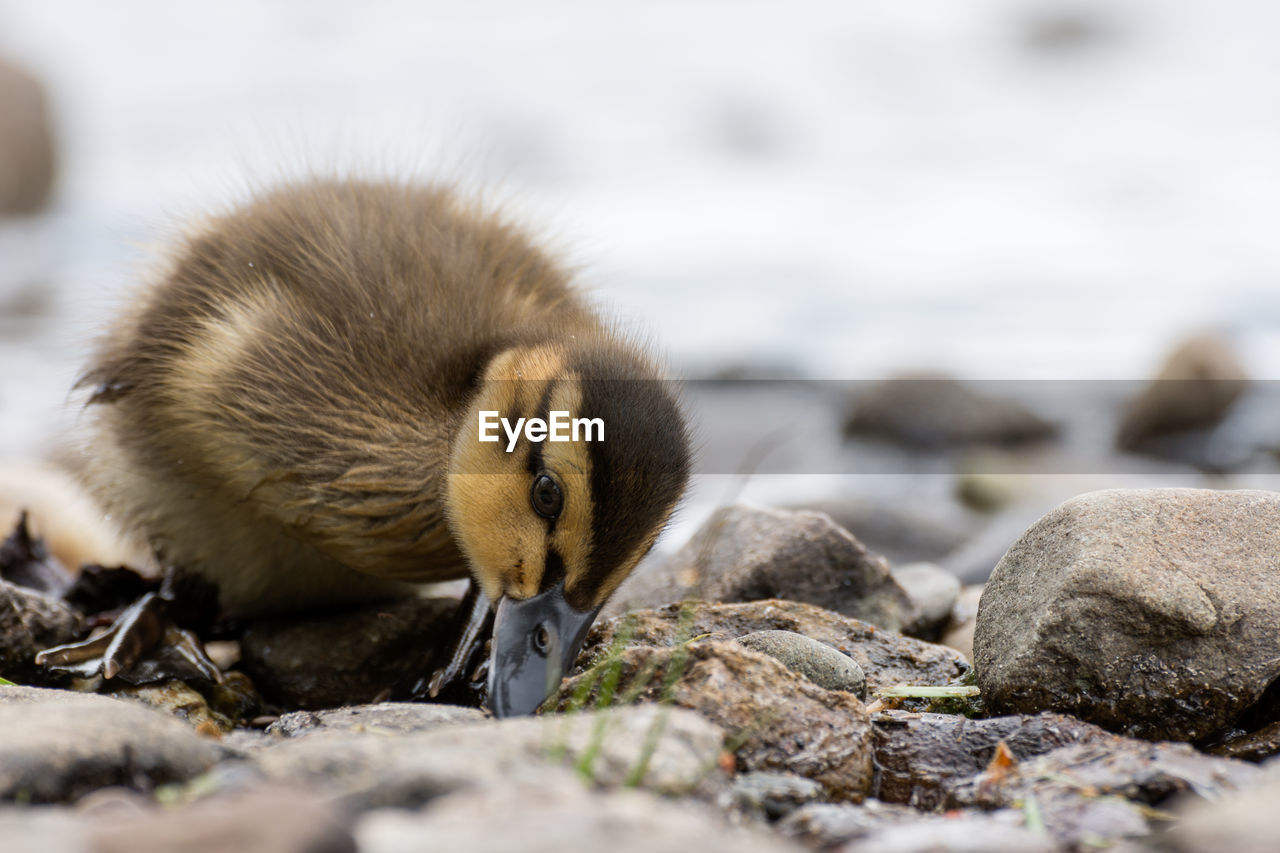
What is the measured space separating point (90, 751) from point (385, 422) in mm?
1766

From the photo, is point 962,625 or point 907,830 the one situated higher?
point 907,830

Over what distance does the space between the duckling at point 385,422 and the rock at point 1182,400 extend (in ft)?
25.9

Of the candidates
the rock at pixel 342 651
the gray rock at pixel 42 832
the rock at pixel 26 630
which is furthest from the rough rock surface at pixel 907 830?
the rock at pixel 26 630

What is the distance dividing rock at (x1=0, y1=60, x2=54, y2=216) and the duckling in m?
20.3

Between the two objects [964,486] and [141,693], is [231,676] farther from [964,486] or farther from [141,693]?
[964,486]

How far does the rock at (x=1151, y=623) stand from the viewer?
9.80ft

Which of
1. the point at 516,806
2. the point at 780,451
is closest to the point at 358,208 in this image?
the point at 516,806

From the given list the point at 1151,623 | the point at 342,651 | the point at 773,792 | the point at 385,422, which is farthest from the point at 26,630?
the point at 1151,623

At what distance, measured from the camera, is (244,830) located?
1.62 metres

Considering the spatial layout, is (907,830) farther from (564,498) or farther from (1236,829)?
(564,498)

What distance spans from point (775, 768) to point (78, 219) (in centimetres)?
2230

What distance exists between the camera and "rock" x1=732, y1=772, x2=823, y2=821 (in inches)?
96.0

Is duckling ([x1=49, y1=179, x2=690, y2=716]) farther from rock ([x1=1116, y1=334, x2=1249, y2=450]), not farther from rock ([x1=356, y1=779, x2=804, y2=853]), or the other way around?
rock ([x1=1116, y1=334, x2=1249, y2=450])

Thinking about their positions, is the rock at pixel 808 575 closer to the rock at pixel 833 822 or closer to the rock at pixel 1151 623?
the rock at pixel 1151 623
